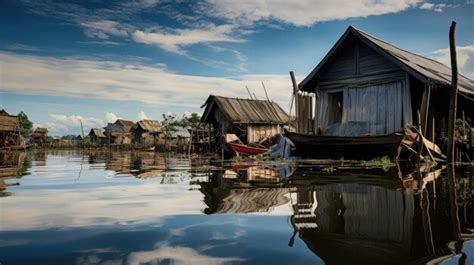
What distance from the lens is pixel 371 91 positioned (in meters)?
14.7

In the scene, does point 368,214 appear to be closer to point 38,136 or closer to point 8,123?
point 8,123

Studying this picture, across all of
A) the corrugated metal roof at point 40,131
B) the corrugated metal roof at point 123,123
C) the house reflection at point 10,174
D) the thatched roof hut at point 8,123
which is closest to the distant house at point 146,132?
the corrugated metal roof at point 123,123

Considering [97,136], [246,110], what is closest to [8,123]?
A: [246,110]

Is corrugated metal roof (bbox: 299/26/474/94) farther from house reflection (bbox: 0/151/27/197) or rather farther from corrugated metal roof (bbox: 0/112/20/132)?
corrugated metal roof (bbox: 0/112/20/132)

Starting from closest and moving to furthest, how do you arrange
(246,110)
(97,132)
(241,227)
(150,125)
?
(241,227)
(246,110)
(150,125)
(97,132)

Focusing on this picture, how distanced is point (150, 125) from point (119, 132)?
10.5 meters

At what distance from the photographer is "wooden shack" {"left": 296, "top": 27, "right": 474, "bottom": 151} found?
1350 centimetres

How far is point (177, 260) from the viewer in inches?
87.7

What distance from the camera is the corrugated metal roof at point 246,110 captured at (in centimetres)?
2911

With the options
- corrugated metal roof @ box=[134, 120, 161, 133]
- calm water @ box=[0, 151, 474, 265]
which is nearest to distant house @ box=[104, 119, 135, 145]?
corrugated metal roof @ box=[134, 120, 161, 133]

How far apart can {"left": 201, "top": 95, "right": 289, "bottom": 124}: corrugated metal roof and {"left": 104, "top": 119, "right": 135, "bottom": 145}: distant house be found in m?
39.1

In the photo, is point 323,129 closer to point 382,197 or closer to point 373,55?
point 373,55

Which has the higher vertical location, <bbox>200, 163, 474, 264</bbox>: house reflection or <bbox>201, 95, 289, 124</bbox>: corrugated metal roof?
<bbox>201, 95, 289, 124</bbox>: corrugated metal roof

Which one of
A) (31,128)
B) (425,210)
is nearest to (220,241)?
(425,210)
